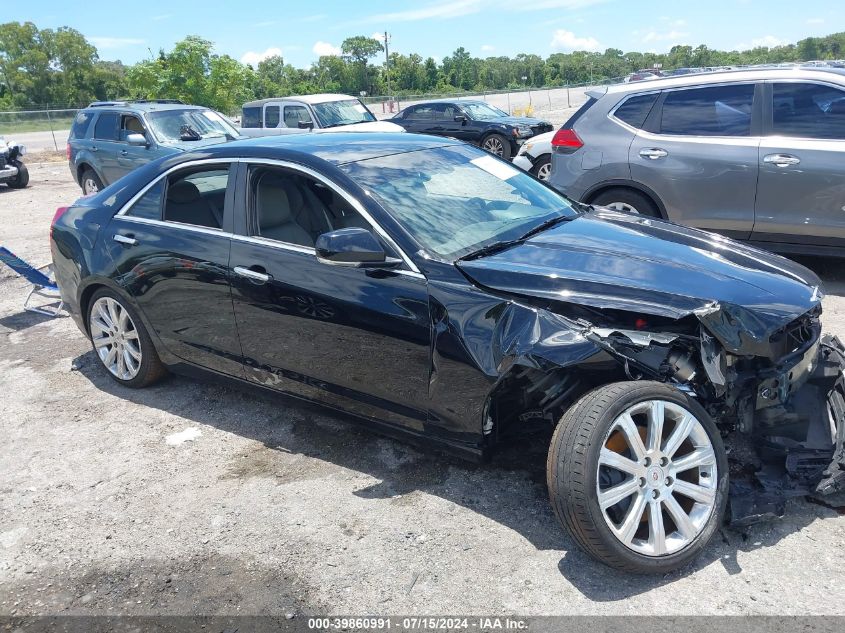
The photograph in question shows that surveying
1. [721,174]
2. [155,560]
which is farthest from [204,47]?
[155,560]

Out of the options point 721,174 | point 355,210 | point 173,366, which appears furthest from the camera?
point 721,174

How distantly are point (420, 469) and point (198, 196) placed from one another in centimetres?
217

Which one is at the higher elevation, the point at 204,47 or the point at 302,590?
the point at 204,47

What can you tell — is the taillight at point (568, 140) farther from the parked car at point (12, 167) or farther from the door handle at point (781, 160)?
the parked car at point (12, 167)

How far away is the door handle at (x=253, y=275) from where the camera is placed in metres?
3.83

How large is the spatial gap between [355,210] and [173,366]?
183cm

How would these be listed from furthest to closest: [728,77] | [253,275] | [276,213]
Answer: [728,77] < [276,213] < [253,275]

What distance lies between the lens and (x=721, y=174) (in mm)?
6312

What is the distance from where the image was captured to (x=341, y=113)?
15977 mm

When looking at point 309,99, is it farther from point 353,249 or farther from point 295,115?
point 353,249

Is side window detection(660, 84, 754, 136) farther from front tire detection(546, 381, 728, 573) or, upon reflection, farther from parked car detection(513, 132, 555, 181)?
front tire detection(546, 381, 728, 573)

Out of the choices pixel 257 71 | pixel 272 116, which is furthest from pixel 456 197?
pixel 257 71

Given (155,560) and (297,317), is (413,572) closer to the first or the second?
(155,560)

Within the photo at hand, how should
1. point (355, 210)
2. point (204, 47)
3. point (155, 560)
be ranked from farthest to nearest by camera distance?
point (204, 47) → point (355, 210) → point (155, 560)
